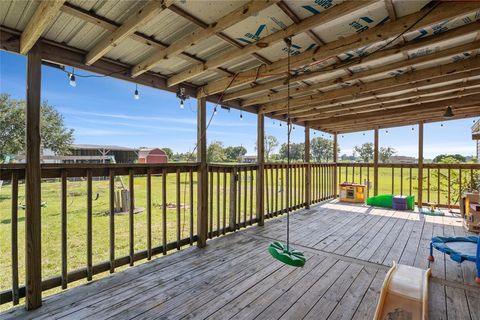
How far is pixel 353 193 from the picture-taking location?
6.77 meters

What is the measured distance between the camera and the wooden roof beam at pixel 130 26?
149 centimetres

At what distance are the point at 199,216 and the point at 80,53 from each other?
235cm

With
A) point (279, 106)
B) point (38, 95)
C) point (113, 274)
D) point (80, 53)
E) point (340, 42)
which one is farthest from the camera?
point (279, 106)

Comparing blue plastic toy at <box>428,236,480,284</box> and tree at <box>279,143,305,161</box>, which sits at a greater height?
tree at <box>279,143,305,161</box>

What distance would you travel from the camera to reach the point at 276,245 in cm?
204

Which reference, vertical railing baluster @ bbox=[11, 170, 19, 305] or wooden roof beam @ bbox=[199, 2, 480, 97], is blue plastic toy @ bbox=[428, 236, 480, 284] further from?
vertical railing baluster @ bbox=[11, 170, 19, 305]

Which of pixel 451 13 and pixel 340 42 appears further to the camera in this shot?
pixel 340 42

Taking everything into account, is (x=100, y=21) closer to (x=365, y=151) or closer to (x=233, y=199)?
(x=233, y=199)

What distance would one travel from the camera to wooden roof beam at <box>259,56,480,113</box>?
2750 mm

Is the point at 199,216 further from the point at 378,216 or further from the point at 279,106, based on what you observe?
the point at 378,216

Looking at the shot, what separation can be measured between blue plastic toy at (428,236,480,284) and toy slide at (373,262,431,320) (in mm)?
877

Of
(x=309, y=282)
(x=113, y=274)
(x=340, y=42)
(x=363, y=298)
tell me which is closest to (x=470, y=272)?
(x=363, y=298)

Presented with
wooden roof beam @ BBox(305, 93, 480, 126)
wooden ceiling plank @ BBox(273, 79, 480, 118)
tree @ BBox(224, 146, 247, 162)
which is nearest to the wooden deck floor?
wooden ceiling plank @ BBox(273, 79, 480, 118)

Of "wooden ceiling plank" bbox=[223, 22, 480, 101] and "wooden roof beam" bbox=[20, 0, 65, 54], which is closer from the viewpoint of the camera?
"wooden roof beam" bbox=[20, 0, 65, 54]
